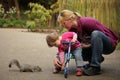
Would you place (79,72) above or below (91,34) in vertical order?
below

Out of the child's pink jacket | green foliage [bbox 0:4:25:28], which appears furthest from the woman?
green foliage [bbox 0:4:25:28]

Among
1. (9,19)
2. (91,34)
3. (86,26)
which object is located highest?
(86,26)

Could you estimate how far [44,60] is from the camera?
798 centimetres

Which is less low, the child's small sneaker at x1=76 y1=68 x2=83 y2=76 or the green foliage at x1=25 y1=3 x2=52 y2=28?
the green foliage at x1=25 y1=3 x2=52 y2=28

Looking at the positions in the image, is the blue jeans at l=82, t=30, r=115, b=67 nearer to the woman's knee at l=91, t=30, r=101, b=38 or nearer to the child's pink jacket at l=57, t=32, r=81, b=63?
the woman's knee at l=91, t=30, r=101, b=38

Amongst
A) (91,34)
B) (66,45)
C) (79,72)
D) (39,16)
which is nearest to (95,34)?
(91,34)

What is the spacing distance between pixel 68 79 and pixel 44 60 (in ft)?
7.53

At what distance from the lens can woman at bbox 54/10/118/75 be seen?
6.02m

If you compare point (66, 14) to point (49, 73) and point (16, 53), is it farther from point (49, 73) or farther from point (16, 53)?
point (16, 53)

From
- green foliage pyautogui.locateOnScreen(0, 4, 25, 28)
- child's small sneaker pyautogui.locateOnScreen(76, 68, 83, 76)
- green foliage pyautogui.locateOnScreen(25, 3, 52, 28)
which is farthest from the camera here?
green foliage pyautogui.locateOnScreen(0, 4, 25, 28)

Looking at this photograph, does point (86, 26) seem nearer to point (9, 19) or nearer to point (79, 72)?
point (79, 72)

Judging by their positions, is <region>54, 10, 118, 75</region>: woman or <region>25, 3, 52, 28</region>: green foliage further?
<region>25, 3, 52, 28</region>: green foliage

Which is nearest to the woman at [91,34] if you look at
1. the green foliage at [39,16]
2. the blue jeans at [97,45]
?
the blue jeans at [97,45]

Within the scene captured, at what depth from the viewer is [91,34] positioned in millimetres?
6066
